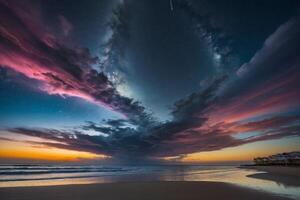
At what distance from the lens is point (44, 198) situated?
11945 mm

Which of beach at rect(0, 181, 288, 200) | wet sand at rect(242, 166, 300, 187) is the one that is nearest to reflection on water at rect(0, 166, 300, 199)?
wet sand at rect(242, 166, 300, 187)

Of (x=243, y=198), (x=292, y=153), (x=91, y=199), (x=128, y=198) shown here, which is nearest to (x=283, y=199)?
(x=243, y=198)

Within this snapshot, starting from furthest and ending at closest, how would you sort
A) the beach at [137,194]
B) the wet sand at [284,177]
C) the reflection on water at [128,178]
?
1. the wet sand at [284,177]
2. the reflection on water at [128,178]
3. the beach at [137,194]

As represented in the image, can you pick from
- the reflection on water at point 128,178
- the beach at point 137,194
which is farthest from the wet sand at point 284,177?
the beach at point 137,194

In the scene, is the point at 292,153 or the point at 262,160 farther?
the point at 262,160

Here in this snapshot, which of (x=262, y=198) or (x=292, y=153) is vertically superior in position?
(x=292, y=153)

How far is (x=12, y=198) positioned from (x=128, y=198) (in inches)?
261

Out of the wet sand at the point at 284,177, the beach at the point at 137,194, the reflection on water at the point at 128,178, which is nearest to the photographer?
the beach at the point at 137,194

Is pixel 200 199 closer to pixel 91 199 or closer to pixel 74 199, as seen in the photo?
pixel 91 199

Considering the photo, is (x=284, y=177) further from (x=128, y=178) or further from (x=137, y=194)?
(x=137, y=194)

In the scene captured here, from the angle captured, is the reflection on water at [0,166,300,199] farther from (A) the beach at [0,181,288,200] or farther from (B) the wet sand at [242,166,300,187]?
(A) the beach at [0,181,288,200]

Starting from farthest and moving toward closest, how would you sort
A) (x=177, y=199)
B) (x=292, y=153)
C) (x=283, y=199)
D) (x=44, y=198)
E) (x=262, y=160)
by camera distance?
(x=262, y=160)
(x=292, y=153)
(x=44, y=198)
(x=177, y=199)
(x=283, y=199)

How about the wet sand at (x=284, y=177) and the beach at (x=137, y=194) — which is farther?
the wet sand at (x=284, y=177)

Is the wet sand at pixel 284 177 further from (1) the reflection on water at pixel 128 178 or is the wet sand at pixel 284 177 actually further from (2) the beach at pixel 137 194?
(2) the beach at pixel 137 194
